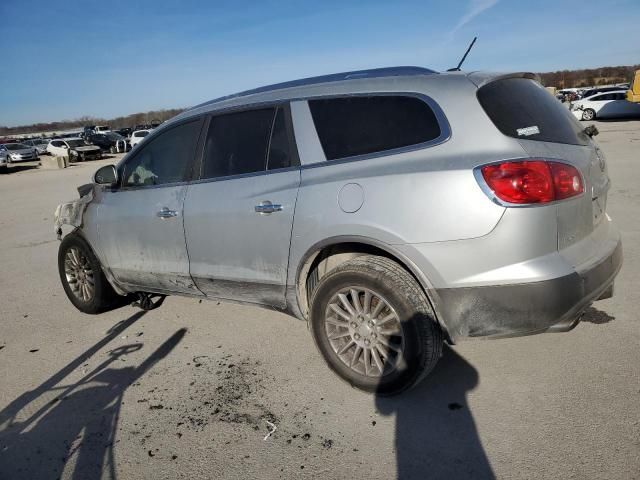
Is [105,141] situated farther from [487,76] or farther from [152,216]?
[487,76]

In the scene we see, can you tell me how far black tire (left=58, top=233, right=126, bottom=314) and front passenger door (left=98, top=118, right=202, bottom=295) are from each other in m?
0.25

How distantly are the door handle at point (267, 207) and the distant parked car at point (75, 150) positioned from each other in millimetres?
33600

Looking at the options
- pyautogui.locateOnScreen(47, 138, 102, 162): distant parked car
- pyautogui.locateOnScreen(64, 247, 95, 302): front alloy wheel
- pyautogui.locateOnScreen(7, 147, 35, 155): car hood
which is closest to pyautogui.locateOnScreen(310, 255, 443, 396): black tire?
pyautogui.locateOnScreen(64, 247, 95, 302): front alloy wheel

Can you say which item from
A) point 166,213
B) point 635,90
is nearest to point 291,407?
point 166,213

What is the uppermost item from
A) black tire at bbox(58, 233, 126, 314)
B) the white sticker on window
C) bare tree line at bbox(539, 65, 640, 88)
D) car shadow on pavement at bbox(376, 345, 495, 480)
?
bare tree line at bbox(539, 65, 640, 88)

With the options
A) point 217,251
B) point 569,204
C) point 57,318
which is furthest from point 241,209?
point 57,318

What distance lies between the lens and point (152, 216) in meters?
3.77

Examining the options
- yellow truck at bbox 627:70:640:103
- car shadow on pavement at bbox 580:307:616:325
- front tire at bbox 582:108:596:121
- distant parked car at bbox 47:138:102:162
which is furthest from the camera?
distant parked car at bbox 47:138:102:162

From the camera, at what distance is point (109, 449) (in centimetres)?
262

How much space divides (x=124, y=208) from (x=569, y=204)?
10.9ft

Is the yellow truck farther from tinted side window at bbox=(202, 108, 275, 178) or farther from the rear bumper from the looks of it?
tinted side window at bbox=(202, 108, 275, 178)

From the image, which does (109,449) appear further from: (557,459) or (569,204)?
(569,204)

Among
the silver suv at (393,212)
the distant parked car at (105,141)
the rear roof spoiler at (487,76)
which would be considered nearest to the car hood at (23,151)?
the distant parked car at (105,141)

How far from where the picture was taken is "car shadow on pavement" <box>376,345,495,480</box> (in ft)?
7.47
